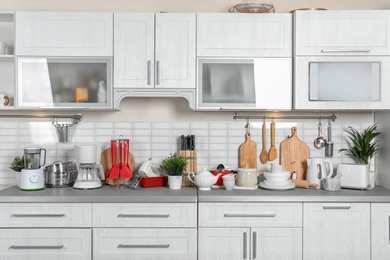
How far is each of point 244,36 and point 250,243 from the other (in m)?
1.52

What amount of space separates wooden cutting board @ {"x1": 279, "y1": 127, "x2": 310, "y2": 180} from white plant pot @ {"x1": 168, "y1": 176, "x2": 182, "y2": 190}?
93cm

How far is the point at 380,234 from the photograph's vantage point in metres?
3.25

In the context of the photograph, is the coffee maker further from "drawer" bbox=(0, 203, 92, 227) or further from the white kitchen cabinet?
the white kitchen cabinet

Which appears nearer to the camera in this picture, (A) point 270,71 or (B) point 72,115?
(A) point 270,71

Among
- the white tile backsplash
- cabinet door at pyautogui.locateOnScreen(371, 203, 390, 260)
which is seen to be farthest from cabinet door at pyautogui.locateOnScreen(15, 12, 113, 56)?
cabinet door at pyautogui.locateOnScreen(371, 203, 390, 260)

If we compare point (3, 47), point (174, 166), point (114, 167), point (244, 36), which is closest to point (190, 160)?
point (174, 166)

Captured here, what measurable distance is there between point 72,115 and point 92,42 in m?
0.70

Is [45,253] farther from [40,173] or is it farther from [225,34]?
[225,34]

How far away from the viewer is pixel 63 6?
3.92 metres

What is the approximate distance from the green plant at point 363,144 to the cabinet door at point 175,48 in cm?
144

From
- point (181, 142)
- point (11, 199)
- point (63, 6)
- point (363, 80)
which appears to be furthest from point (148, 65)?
point (363, 80)

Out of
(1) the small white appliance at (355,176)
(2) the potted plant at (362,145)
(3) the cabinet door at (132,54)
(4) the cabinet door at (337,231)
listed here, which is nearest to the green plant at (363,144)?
(2) the potted plant at (362,145)

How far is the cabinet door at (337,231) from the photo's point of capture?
325 cm

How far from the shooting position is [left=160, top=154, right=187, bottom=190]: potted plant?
3.52 m
